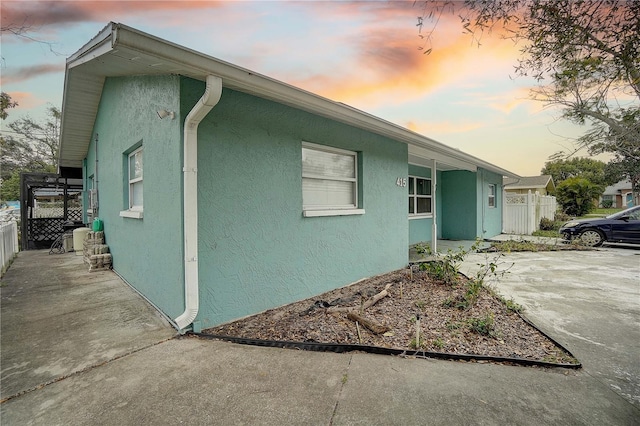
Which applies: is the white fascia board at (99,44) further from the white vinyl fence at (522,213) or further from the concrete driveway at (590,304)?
the white vinyl fence at (522,213)

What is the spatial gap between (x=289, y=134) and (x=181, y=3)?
2.66 meters

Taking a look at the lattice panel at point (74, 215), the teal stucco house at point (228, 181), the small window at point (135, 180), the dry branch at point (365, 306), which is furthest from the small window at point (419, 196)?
the lattice panel at point (74, 215)

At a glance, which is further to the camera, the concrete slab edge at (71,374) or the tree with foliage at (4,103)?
the tree with foliage at (4,103)

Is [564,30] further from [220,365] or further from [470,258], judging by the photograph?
[470,258]

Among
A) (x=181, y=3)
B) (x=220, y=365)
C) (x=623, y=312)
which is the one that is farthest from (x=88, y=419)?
(x=623, y=312)

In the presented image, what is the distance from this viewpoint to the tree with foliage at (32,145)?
24.7 meters

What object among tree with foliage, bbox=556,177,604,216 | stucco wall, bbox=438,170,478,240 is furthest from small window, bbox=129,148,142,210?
tree with foliage, bbox=556,177,604,216

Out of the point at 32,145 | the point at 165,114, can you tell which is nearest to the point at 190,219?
the point at 165,114

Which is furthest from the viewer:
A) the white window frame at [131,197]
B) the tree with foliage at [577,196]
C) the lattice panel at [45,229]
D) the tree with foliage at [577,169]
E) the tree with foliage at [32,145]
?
the tree with foliage at [577,169]

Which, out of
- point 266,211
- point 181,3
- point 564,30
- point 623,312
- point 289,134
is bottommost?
point 623,312

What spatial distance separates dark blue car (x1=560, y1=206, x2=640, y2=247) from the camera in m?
9.12

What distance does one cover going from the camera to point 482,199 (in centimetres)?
1152

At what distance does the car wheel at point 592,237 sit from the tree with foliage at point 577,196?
14537 millimetres

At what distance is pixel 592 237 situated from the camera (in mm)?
9750
